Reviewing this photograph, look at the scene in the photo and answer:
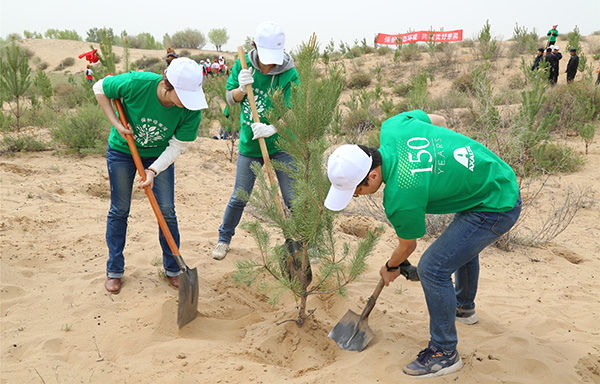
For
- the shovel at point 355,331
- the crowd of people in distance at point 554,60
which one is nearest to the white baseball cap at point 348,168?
the shovel at point 355,331

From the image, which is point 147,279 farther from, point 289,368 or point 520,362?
point 520,362

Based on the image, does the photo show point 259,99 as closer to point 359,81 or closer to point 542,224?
point 542,224

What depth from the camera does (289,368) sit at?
8.64ft

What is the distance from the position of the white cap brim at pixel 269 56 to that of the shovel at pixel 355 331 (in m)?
1.78

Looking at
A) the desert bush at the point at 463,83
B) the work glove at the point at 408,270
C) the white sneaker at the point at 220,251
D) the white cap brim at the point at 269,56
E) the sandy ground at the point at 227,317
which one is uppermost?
the desert bush at the point at 463,83

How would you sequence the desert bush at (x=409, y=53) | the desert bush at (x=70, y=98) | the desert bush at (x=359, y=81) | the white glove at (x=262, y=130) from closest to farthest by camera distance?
the white glove at (x=262, y=130) < the desert bush at (x=70, y=98) < the desert bush at (x=359, y=81) < the desert bush at (x=409, y=53)

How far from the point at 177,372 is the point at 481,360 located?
1801 mm

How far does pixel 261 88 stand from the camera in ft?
11.7

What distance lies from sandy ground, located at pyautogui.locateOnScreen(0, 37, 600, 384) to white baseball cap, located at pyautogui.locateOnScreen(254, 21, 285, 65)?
6.05 ft

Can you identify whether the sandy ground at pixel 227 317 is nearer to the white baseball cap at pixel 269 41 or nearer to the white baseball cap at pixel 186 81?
the white baseball cap at pixel 186 81

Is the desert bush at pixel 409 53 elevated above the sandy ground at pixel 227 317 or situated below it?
above

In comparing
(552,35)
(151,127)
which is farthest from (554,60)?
(151,127)

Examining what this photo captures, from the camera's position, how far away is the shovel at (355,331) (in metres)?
Result: 2.75

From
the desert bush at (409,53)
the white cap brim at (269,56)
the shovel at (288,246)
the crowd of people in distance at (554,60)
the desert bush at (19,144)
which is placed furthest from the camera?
the desert bush at (409,53)
